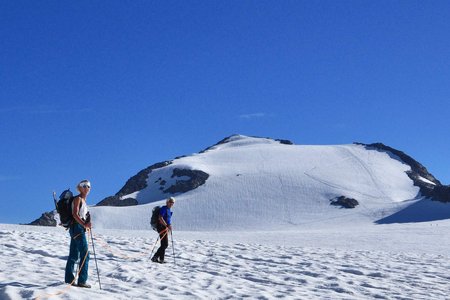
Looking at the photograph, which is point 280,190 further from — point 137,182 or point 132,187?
point 137,182

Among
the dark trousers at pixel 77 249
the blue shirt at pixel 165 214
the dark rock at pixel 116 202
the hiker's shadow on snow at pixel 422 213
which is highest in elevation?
the dark rock at pixel 116 202

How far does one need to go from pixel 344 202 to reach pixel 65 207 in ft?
228

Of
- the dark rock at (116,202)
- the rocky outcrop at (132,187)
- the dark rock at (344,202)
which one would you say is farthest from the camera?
the rocky outcrop at (132,187)

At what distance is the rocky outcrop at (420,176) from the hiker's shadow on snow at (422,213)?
1868 millimetres

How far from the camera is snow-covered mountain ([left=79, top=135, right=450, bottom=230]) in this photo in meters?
69.6

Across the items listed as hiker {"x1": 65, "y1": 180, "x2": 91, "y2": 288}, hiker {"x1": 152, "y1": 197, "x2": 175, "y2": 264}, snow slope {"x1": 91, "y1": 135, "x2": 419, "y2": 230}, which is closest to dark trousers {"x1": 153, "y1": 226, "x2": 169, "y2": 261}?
hiker {"x1": 152, "y1": 197, "x2": 175, "y2": 264}

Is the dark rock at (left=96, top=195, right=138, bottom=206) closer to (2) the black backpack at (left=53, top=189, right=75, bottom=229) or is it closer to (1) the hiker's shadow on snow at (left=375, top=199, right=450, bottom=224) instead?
(1) the hiker's shadow on snow at (left=375, top=199, right=450, bottom=224)

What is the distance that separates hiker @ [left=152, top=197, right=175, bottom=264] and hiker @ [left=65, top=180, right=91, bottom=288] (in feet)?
16.7

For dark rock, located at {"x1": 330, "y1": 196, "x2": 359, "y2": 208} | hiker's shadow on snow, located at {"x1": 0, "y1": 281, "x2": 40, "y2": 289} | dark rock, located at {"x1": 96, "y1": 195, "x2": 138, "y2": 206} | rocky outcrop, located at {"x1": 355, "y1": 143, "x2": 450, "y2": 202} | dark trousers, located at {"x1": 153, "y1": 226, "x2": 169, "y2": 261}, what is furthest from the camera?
dark rock, located at {"x1": 96, "y1": 195, "x2": 138, "y2": 206}

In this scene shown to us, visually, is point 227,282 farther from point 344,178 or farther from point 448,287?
point 344,178

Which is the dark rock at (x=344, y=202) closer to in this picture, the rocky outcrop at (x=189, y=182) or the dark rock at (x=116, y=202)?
the rocky outcrop at (x=189, y=182)

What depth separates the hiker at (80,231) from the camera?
9.28 m

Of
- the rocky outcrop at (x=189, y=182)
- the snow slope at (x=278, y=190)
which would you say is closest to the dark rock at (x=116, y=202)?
the snow slope at (x=278, y=190)

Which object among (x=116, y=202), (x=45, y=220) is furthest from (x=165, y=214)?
(x=116, y=202)
